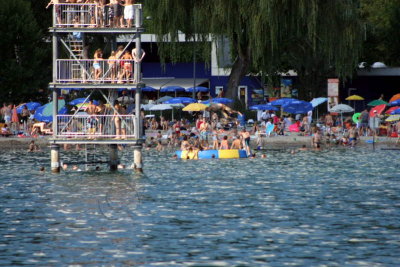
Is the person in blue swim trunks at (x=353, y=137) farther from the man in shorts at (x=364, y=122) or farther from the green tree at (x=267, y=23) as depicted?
the man in shorts at (x=364, y=122)

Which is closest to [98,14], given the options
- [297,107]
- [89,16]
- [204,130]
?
[89,16]

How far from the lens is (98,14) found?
39969mm

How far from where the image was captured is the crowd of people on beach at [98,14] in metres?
39.7

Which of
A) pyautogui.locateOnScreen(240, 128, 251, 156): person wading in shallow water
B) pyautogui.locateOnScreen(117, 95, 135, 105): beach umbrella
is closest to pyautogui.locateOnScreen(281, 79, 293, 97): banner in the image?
pyautogui.locateOnScreen(117, 95, 135, 105): beach umbrella

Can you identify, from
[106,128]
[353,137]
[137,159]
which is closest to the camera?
[106,128]

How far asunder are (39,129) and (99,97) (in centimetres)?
1149

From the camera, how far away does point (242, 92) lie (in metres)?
88.8

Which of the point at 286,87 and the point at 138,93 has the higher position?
the point at 286,87

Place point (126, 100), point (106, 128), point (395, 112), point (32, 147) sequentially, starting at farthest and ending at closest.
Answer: point (395, 112), point (126, 100), point (32, 147), point (106, 128)

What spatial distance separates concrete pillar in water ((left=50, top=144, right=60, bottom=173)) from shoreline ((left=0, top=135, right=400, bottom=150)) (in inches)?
618

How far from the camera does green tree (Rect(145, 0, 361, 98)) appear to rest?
187 ft

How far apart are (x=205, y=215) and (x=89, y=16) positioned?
13.0 m

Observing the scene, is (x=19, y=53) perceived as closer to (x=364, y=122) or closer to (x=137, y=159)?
(x=364, y=122)

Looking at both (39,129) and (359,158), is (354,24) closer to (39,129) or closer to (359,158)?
(359,158)
